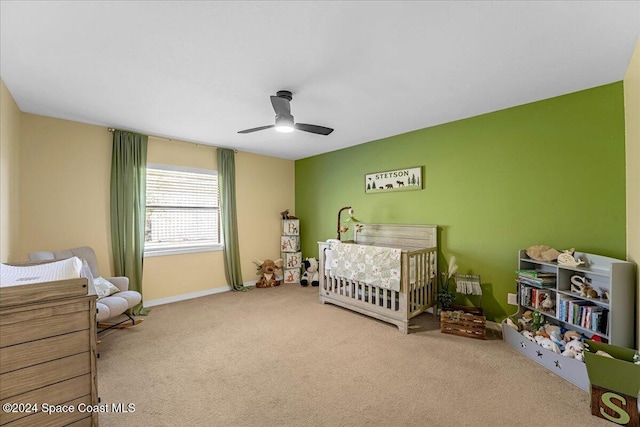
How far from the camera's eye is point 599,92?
247 cm

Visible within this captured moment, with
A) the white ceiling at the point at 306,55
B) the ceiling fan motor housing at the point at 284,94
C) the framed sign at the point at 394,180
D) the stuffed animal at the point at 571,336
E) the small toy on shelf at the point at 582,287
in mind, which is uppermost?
the white ceiling at the point at 306,55

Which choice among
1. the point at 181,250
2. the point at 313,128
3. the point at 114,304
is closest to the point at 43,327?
the point at 114,304

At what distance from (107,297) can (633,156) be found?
496cm

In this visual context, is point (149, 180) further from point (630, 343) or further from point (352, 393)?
point (630, 343)

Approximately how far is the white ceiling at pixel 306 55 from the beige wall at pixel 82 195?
14.0 inches

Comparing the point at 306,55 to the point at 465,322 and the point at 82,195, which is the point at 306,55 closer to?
the point at 465,322

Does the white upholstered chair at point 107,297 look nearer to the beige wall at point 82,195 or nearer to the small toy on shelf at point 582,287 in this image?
the beige wall at point 82,195

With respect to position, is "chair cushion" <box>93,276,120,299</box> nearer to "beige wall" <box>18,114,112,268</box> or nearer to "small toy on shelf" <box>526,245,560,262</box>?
"beige wall" <box>18,114,112,268</box>

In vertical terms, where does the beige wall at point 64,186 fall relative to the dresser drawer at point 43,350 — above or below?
above

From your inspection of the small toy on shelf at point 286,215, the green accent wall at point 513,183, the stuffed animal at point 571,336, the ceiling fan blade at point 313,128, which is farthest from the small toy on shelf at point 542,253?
the small toy on shelf at point 286,215

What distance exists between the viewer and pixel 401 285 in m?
3.05

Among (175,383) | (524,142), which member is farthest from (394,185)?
(175,383)

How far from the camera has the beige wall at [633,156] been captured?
1992 mm

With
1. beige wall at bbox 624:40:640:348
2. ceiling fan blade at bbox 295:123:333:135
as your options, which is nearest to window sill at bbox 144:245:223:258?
ceiling fan blade at bbox 295:123:333:135
